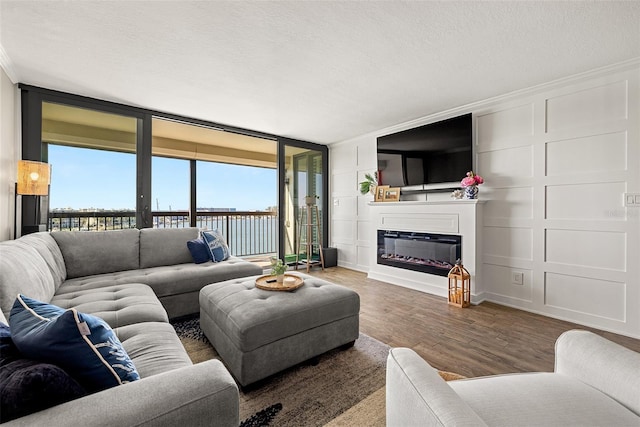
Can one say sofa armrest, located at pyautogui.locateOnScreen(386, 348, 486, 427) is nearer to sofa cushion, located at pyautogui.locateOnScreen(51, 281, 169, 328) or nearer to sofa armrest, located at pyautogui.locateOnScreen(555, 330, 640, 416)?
sofa armrest, located at pyautogui.locateOnScreen(555, 330, 640, 416)

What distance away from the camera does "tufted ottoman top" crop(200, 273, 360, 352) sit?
160cm

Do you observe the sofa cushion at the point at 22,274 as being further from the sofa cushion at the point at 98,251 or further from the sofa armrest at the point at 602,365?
the sofa armrest at the point at 602,365

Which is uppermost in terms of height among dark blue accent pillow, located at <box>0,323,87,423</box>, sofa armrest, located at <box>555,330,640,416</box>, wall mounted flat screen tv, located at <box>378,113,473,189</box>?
wall mounted flat screen tv, located at <box>378,113,473,189</box>

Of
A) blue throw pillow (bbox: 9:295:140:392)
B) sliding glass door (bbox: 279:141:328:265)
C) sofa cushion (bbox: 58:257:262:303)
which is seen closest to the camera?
blue throw pillow (bbox: 9:295:140:392)

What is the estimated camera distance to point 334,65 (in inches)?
93.9

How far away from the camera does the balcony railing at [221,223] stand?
11.1 feet

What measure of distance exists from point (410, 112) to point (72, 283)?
158 inches

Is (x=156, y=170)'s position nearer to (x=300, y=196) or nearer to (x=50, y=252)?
(x=300, y=196)

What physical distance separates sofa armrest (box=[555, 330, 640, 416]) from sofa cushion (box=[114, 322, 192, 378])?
152 cm

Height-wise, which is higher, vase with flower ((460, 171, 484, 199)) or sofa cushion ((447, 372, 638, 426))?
vase with flower ((460, 171, 484, 199))

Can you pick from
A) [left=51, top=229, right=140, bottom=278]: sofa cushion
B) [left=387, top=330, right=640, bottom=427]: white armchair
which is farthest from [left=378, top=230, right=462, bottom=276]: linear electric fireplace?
[left=51, top=229, right=140, bottom=278]: sofa cushion

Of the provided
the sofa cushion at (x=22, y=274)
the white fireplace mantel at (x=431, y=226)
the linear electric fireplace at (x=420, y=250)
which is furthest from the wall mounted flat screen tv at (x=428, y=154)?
the sofa cushion at (x=22, y=274)

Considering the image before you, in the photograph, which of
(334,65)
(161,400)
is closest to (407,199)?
(334,65)

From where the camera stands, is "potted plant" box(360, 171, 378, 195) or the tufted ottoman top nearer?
the tufted ottoman top
